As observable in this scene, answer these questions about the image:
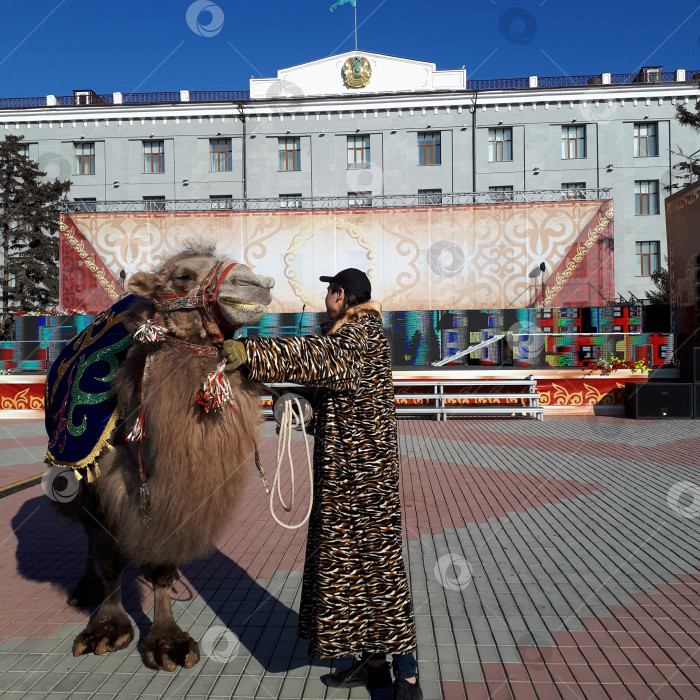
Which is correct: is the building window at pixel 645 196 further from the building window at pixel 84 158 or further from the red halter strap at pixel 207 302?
the red halter strap at pixel 207 302

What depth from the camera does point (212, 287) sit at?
9.67 ft

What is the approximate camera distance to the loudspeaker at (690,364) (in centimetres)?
1357

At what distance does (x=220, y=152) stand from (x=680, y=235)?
27.3 meters

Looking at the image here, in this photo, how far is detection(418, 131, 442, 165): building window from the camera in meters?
35.4

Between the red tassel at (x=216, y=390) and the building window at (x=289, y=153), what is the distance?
114 ft

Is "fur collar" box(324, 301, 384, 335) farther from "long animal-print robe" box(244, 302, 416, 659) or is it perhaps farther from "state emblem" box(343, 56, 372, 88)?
"state emblem" box(343, 56, 372, 88)

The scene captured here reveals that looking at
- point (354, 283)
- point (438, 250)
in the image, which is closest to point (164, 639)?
point (354, 283)

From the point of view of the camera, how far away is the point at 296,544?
5840 mm

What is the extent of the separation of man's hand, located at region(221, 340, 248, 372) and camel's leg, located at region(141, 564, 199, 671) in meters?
1.57

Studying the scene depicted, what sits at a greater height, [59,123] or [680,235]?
[59,123]

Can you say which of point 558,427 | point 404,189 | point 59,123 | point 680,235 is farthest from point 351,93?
point 558,427

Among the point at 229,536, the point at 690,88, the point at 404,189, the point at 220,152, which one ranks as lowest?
the point at 229,536

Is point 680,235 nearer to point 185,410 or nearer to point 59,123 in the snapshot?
point 185,410

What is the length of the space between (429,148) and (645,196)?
40.3ft
